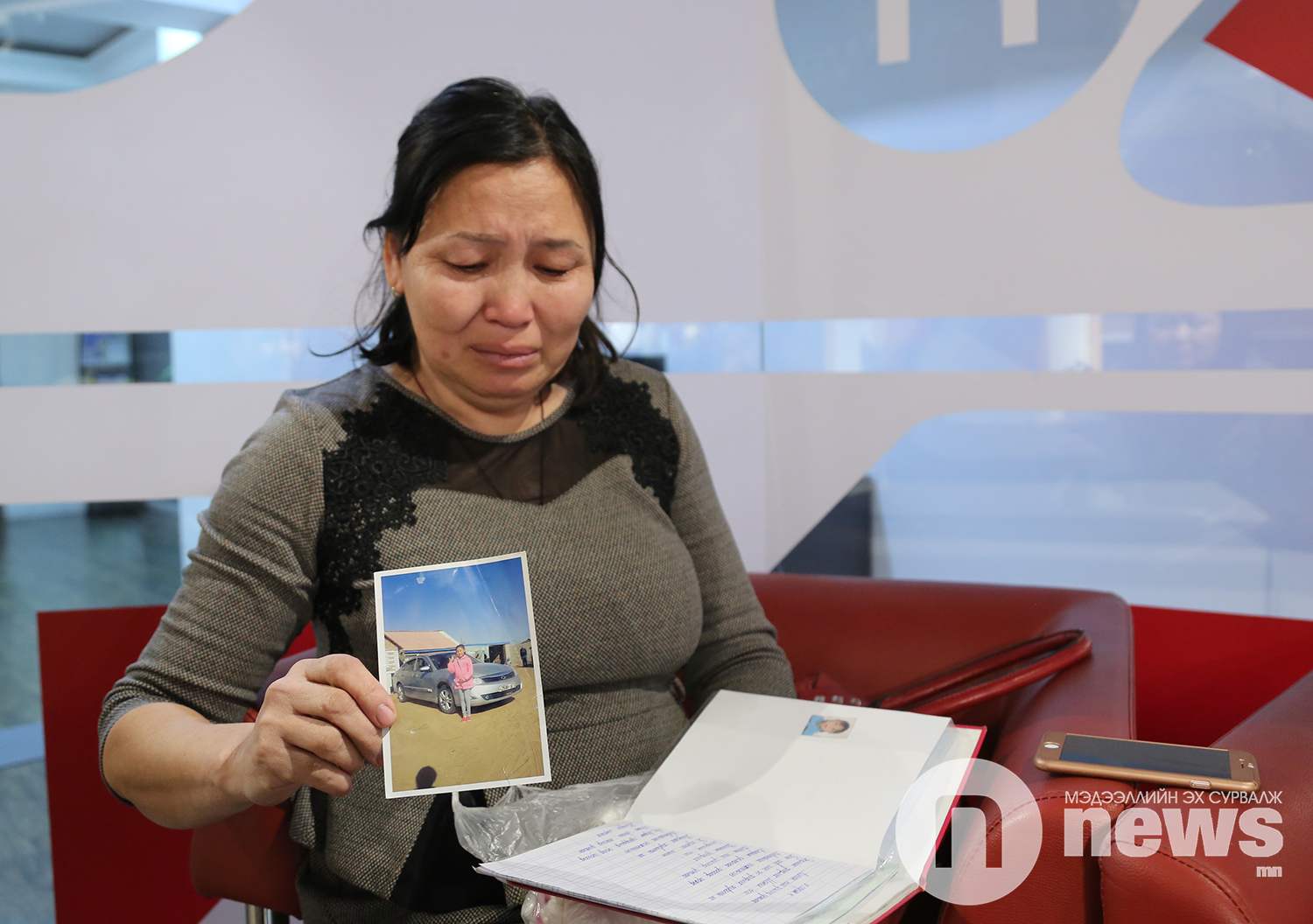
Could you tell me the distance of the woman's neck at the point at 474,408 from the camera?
1562 mm

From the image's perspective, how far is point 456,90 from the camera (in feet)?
4.87

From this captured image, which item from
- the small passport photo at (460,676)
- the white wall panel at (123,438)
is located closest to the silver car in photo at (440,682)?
the small passport photo at (460,676)

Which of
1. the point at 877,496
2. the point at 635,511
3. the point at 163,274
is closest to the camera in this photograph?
the point at 635,511

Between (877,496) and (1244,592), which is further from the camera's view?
(877,496)

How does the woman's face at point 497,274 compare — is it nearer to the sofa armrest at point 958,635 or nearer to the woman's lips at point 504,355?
the woman's lips at point 504,355

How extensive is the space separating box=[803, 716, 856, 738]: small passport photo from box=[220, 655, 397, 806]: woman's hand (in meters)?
0.52

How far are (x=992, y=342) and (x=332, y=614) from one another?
1612 millimetres

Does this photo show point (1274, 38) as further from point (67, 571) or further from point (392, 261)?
point (67, 571)

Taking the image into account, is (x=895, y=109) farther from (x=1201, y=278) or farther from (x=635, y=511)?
(x=635, y=511)

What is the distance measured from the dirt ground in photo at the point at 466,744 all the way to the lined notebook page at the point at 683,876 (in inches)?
3.5

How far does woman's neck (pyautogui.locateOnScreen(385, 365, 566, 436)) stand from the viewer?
1.56 m

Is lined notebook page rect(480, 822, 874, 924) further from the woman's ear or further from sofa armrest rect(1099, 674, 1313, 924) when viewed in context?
the woman's ear

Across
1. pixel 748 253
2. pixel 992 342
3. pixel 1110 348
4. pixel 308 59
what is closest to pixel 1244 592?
pixel 1110 348

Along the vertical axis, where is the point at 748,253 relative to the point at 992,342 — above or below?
above
